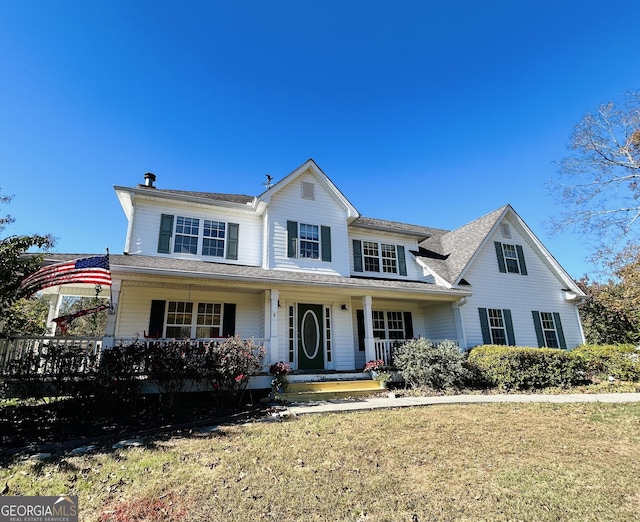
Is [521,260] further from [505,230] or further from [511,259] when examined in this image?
[505,230]

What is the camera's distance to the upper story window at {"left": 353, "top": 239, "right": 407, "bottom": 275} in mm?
14258

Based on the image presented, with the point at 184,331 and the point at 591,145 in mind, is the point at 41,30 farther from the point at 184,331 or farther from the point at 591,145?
the point at 591,145

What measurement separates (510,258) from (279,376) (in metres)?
12.8

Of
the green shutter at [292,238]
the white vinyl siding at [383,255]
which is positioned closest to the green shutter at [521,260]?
the white vinyl siding at [383,255]

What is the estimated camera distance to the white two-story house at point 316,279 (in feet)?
35.1

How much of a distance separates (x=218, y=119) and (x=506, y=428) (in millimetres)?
14376

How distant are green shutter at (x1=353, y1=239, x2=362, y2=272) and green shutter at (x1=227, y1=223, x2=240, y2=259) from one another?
16.9 feet

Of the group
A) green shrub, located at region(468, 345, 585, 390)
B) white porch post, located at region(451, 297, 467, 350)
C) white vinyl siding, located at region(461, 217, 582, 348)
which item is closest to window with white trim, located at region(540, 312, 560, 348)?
white vinyl siding, located at region(461, 217, 582, 348)

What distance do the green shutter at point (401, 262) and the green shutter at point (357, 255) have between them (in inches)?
80.6

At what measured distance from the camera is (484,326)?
14062mm

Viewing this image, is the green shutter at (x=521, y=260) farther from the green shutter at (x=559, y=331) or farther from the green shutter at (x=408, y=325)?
the green shutter at (x=408, y=325)

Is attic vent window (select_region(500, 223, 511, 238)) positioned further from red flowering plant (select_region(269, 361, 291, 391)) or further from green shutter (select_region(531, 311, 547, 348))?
red flowering plant (select_region(269, 361, 291, 391))

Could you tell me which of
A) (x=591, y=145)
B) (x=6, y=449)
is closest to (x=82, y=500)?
(x=6, y=449)

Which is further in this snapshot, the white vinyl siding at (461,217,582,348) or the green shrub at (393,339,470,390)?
the white vinyl siding at (461,217,582,348)
